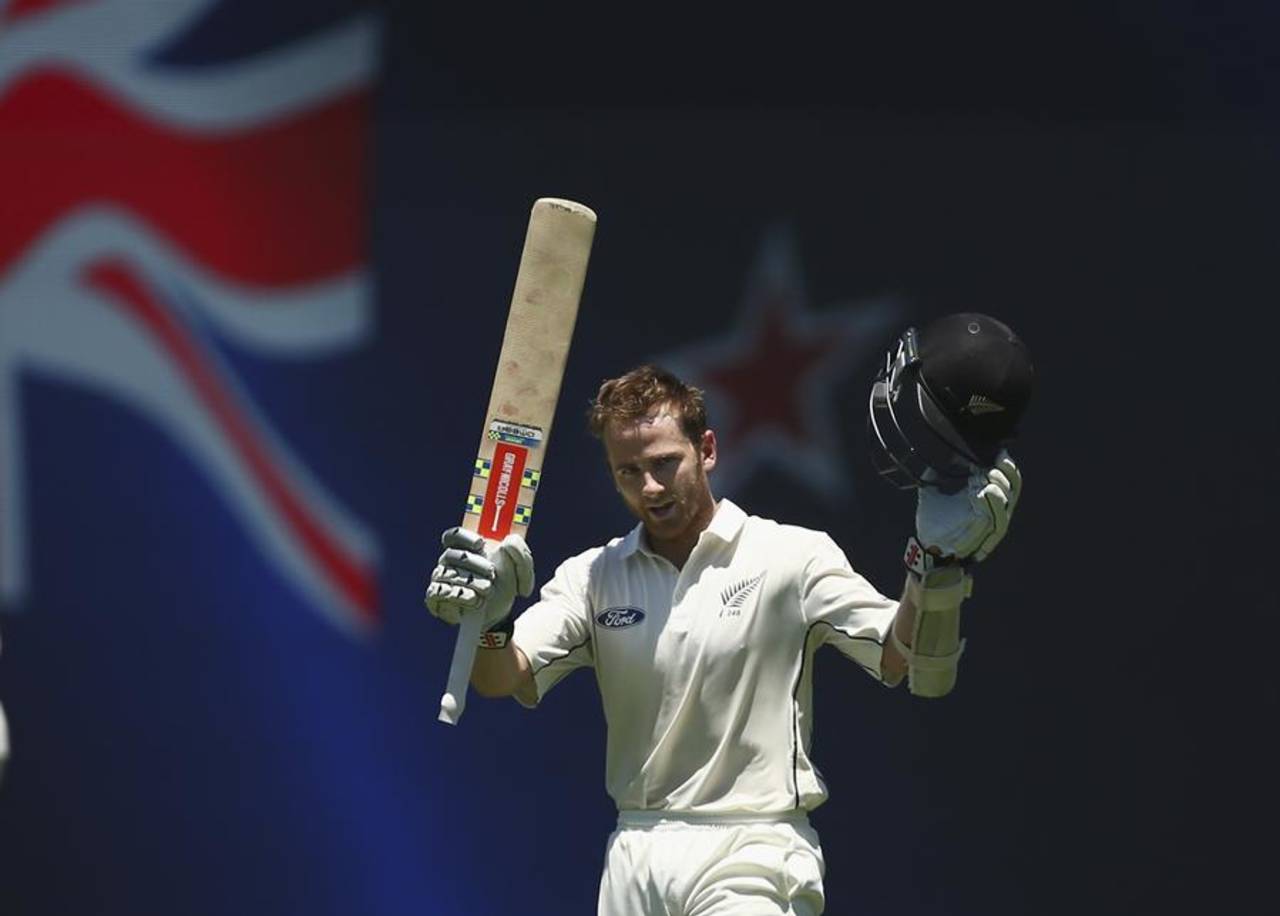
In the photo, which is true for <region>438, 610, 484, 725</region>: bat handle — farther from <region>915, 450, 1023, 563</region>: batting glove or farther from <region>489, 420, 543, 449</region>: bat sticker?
<region>915, 450, 1023, 563</region>: batting glove

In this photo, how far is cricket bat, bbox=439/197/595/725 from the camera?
3.19 metres

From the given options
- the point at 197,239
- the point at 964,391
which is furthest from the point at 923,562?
the point at 197,239

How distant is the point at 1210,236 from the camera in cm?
440

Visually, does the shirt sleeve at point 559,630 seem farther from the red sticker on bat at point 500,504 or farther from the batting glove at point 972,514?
the batting glove at point 972,514

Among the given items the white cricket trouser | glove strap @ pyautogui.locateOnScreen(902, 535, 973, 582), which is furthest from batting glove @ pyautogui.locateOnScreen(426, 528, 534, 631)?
glove strap @ pyautogui.locateOnScreen(902, 535, 973, 582)

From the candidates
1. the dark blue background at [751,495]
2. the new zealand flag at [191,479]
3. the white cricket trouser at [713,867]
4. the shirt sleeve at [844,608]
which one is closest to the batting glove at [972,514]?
the shirt sleeve at [844,608]

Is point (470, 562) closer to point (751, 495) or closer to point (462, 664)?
point (462, 664)

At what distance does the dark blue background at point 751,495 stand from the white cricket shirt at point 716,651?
1152mm

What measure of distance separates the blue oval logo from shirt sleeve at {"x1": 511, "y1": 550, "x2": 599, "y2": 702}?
33 millimetres

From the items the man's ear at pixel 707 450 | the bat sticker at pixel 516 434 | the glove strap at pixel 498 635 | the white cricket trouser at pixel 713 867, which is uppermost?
the man's ear at pixel 707 450

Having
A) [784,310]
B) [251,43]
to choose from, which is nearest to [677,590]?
[784,310]

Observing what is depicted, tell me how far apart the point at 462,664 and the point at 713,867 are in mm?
438

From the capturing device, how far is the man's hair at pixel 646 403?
326 cm

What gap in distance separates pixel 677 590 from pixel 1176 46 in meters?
1.74
